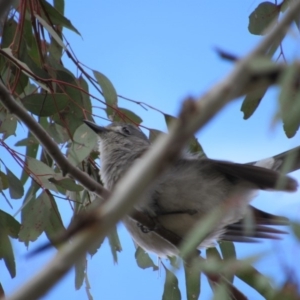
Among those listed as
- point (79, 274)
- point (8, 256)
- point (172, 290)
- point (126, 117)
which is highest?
point (126, 117)

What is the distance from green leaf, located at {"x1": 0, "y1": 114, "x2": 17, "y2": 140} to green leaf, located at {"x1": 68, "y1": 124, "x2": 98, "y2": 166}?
1.10 feet

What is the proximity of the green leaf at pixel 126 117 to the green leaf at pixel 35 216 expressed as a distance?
38 centimetres

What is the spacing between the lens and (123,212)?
24.4 inches

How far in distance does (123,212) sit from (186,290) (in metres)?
1.77

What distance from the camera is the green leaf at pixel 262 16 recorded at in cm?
214

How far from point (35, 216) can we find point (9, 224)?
0.09m

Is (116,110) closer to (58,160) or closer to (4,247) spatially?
(4,247)

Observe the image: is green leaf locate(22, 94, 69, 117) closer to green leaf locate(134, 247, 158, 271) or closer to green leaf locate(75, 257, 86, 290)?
green leaf locate(75, 257, 86, 290)

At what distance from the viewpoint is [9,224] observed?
212 centimetres

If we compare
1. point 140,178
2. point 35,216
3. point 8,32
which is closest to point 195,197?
point 35,216

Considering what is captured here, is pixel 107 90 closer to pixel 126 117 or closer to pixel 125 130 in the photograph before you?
pixel 126 117

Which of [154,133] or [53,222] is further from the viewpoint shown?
[154,133]

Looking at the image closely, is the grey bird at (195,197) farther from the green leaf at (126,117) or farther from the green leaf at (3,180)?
the green leaf at (3,180)

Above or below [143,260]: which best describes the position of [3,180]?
above
